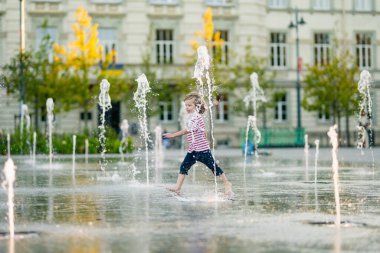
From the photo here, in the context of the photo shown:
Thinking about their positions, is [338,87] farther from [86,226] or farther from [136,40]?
[86,226]

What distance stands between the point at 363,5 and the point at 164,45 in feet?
45.8

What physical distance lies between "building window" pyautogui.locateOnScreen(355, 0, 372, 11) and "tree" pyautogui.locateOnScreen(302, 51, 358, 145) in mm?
6183

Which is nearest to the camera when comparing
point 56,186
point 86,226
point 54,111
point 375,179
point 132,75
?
point 86,226

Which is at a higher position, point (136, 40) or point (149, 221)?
point (136, 40)

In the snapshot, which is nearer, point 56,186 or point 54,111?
point 56,186

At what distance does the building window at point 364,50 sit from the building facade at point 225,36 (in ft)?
0.21

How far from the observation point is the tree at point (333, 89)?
47.8 meters

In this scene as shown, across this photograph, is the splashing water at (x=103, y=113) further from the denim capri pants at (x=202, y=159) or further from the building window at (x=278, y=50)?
the denim capri pants at (x=202, y=159)

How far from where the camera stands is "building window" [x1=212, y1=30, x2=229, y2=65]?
47422mm

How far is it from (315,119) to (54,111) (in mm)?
16946

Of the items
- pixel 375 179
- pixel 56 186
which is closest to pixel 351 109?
pixel 375 179

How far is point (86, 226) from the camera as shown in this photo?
30.3 ft

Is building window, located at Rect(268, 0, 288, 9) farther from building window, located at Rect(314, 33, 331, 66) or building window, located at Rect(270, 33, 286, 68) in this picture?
building window, located at Rect(314, 33, 331, 66)

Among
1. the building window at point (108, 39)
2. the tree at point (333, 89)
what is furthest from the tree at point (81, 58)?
the tree at point (333, 89)
